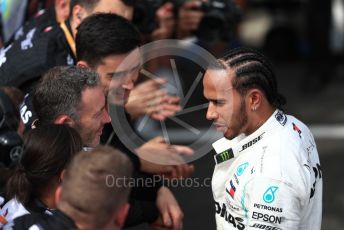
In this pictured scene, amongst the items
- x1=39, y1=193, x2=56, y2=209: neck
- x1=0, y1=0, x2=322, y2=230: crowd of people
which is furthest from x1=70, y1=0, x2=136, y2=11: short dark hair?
x1=39, y1=193, x2=56, y2=209: neck

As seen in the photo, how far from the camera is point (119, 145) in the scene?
3.85 meters

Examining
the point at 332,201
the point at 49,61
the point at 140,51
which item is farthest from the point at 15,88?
the point at 332,201

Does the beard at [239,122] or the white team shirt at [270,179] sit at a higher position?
the beard at [239,122]

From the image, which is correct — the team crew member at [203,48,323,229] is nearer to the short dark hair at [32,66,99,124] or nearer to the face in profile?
the face in profile

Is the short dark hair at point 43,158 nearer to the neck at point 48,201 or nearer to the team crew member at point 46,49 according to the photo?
the neck at point 48,201

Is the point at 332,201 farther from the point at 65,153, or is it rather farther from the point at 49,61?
the point at 65,153

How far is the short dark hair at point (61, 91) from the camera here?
3426mm

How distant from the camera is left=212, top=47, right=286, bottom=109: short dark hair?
3.25 m

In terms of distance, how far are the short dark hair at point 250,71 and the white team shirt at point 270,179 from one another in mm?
117

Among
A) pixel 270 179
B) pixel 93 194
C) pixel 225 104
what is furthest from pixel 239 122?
pixel 93 194

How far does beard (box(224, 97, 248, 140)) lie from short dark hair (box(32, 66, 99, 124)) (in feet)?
2.13

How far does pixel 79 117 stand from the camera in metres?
3.43

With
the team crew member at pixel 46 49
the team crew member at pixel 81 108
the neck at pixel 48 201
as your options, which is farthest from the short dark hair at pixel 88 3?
the neck at pixel 48 201

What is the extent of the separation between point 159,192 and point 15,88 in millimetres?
945
